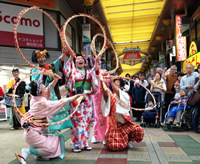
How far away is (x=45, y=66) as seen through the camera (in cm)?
353

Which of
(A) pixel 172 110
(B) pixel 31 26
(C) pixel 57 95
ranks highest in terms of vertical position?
(B) pixel 31 26

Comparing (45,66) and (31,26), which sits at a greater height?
(31,26)

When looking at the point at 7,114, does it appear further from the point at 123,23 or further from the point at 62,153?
the point at 123,23

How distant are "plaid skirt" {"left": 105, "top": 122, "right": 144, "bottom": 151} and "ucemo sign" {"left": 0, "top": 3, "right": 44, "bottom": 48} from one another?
19.7 ft

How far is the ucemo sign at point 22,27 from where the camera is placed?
8102 mm

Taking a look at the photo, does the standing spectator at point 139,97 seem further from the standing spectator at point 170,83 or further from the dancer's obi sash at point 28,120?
the dancer's obi sash at point 28,120

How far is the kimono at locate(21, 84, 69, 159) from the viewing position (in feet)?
9.82

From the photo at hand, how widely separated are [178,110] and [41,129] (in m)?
3.52

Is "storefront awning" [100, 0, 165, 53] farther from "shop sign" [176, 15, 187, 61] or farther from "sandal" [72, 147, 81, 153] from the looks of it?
"sandal" [72, 147, 81, 153]

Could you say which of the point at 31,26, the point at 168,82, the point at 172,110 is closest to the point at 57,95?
the point at 172,110

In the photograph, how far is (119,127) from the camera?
3.80m

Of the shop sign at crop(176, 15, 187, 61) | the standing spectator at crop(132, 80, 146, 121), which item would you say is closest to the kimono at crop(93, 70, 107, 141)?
the standing spectator at crop(132, 80, 146, 121)

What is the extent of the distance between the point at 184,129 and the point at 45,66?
149 inches

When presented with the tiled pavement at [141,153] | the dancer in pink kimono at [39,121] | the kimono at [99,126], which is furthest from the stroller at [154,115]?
the dancer in pink kimono at [39,121]
